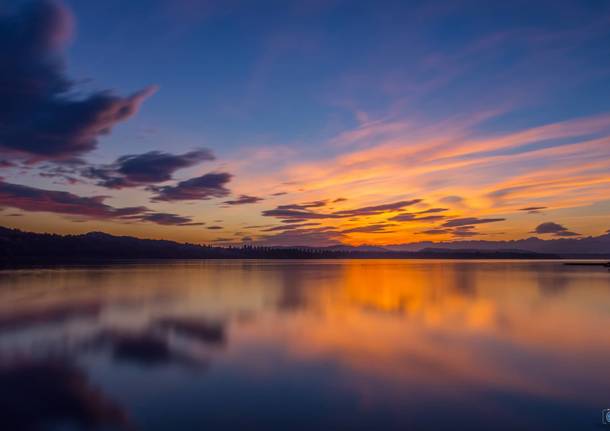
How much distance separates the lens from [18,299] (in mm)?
27094

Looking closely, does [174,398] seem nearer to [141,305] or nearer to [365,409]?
[365,409]

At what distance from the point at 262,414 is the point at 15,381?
246 inches

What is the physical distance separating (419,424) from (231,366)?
20.0 feet

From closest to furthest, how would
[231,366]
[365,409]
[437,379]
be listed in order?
[365,409] → [437,379] → [231,366]

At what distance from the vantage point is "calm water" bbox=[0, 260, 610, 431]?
8.55 metres

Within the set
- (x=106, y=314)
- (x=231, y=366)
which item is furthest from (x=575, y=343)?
(x=106, y=314)

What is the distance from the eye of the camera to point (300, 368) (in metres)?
12.4

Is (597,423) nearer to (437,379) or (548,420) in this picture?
(548,420)

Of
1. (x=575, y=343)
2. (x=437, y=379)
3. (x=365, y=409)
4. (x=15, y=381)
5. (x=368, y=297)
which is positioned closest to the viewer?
(x=365, y=409)

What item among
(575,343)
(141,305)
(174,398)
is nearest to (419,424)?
(174,398)

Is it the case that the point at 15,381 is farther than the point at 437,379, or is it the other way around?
the point at 437,379

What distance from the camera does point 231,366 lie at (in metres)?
12.7

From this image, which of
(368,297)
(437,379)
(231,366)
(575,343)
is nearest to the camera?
(437,379)

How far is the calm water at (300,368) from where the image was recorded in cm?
855
